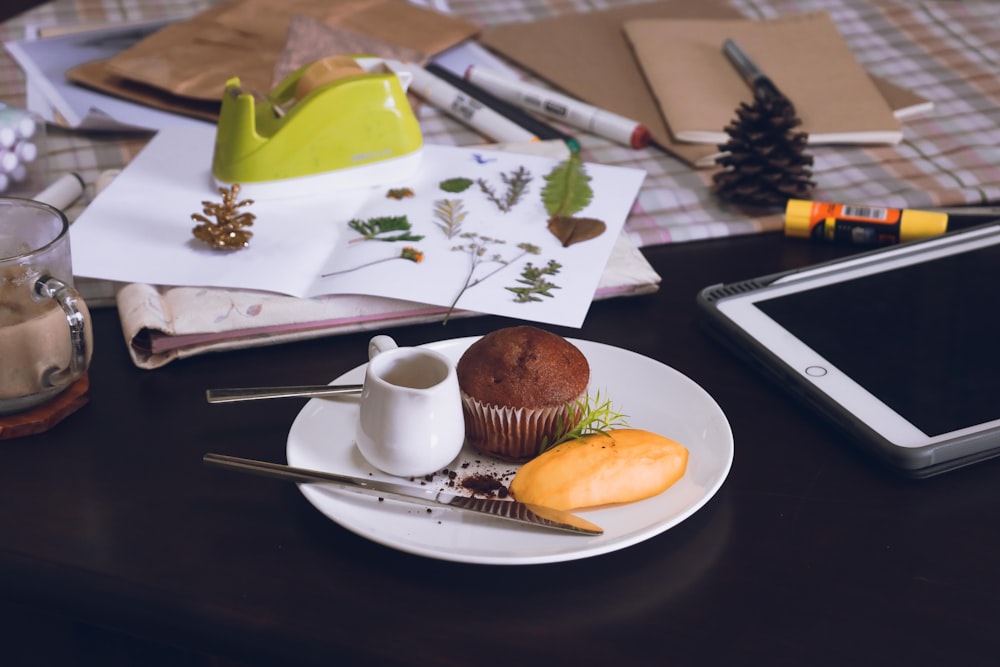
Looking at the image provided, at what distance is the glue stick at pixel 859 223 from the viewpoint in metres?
0.91

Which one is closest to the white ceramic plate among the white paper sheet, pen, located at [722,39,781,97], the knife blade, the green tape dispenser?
the knife blade

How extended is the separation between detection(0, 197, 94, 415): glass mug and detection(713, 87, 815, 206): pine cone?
618 mm

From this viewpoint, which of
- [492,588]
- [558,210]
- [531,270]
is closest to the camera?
[492,588]

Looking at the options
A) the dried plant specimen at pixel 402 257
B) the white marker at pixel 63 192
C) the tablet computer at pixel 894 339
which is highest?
the tablet computer at pixel 894 339

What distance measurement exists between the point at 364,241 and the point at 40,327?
0.99ft

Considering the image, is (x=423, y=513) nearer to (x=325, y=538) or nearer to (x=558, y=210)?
(x=325, y=538)

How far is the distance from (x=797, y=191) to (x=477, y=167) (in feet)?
1.05

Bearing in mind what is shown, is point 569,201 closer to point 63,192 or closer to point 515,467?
point 515,467

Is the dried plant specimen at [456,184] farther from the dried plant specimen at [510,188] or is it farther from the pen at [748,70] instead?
the pen at [748,70]

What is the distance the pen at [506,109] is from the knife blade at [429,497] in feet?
1.90

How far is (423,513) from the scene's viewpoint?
59 centimetres

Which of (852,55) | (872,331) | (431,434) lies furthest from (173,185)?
(852,55)

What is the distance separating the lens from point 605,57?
134 centimetres

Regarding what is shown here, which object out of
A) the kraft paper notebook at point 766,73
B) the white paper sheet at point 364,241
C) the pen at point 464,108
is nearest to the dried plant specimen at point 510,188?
the white paper sheet at point 364,241
